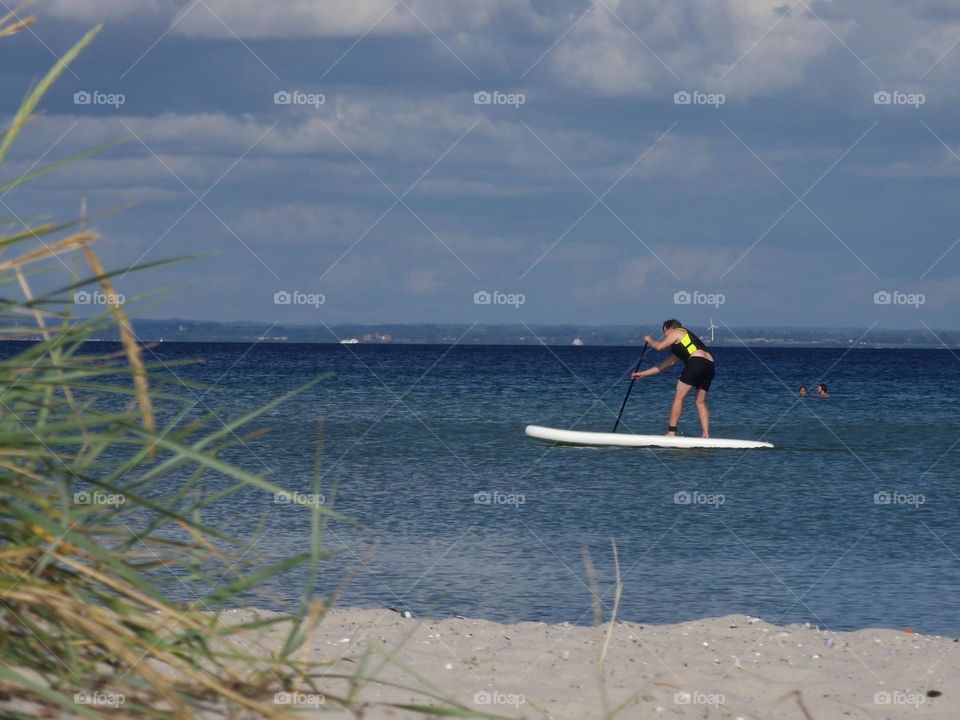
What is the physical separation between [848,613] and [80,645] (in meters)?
8.02

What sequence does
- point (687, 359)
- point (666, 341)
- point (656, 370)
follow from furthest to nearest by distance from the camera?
point (687, 359), point (666, 341), point (656, 370)

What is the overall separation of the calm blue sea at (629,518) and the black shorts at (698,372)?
1346mm

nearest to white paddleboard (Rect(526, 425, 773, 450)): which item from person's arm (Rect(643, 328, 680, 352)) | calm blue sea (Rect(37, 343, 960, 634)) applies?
calm blue sea (Rect(37, 343, 960, 634))

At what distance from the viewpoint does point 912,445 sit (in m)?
25.0

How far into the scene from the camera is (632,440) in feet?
66.8

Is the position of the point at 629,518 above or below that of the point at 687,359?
below

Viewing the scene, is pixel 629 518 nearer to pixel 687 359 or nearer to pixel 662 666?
pixel 687 359

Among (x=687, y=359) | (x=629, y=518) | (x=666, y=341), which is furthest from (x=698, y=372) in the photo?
(x=629, y=518)


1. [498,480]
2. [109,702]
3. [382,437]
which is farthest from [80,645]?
[382,437]

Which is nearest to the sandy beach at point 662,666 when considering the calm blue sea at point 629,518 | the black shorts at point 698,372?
the calm blue sea at point 629,518

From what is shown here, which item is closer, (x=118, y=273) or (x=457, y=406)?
(x=118, y=273)

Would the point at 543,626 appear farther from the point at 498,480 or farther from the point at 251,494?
the point at 498,480

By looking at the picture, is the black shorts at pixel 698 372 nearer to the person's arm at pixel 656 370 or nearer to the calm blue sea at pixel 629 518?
the person's arm at pixel 656 370

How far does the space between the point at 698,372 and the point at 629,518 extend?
5.90m
